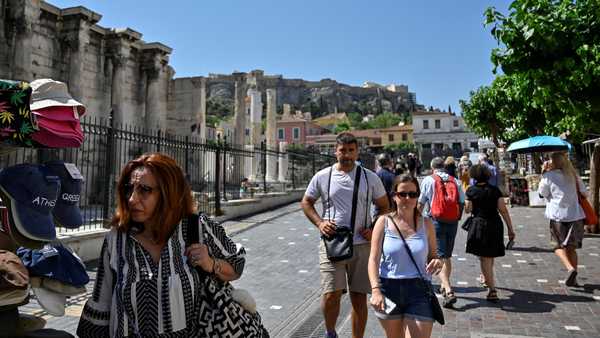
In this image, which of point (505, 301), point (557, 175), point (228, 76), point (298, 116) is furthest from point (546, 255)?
point (228, 76)

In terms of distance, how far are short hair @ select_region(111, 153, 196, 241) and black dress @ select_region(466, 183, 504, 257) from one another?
465cm

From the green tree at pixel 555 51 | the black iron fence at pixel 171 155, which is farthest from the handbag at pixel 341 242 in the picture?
the green tree at pixel 555 51

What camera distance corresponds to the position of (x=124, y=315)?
78.4 inches

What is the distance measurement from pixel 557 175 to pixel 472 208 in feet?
4.84

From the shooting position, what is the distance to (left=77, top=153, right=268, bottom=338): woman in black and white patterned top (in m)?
1.99

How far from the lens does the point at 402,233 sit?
3.61m

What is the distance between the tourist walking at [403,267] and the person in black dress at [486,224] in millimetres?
2509

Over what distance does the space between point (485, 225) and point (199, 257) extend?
189 inches

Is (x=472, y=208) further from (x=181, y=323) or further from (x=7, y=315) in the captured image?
(x=7, y=315)

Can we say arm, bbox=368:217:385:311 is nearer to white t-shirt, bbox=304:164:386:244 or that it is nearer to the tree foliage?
white t-shirt, bbox=304:164:386:244

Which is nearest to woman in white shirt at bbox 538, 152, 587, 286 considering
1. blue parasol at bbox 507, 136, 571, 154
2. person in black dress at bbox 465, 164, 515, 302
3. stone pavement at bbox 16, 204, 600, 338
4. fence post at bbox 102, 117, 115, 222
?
stone pavement at bbox 16, 204, 600, 338

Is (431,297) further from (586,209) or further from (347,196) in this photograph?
(586,209)

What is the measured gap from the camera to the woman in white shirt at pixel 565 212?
6402 mm

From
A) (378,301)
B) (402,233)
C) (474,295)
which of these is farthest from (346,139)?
(474,295)
